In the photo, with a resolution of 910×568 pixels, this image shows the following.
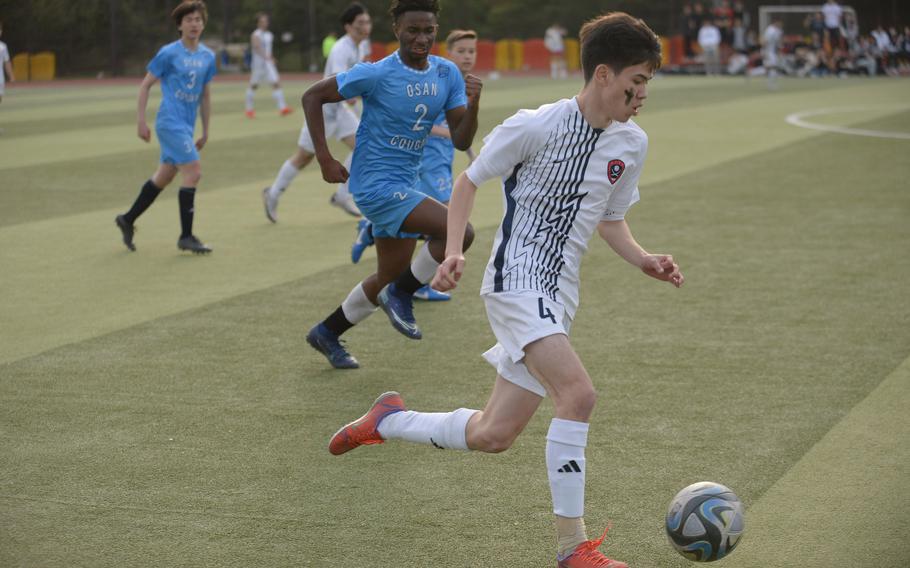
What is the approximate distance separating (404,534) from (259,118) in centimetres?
2307

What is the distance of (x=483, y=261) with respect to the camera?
35.4ft

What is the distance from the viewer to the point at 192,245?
446 inches

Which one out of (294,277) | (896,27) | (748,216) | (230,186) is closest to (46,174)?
(230,186)

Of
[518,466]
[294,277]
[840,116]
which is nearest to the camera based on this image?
[518,466]

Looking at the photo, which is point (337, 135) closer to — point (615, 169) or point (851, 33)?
point (615, 169)

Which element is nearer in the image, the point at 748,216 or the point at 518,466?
the point at 518,466

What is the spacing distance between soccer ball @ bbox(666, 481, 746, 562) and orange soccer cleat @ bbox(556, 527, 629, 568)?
0.79ft

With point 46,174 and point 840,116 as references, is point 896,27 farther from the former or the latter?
point 46,174

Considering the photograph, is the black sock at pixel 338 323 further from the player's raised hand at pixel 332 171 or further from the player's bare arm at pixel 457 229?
the player's bare arm at pixel 457 229

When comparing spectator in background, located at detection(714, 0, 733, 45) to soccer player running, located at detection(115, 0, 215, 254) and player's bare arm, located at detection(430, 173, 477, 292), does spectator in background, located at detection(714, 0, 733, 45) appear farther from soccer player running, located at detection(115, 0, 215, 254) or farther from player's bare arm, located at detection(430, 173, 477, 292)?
player's bare arm, located at detection(430, 173, 477, 292)

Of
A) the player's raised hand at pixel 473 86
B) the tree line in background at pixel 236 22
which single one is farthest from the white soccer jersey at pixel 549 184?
the tree line in background at pixel 236 22

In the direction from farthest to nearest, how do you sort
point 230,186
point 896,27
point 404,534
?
point 896,27, point 230,186, point 404,534

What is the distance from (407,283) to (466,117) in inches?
43.8

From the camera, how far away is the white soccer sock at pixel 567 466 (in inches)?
175
